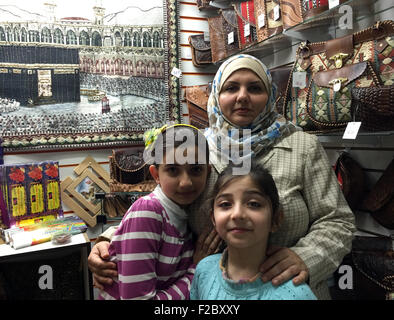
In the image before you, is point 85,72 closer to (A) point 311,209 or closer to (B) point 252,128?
(B) point 252,128

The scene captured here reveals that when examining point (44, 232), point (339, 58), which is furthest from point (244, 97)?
point (44, 232)

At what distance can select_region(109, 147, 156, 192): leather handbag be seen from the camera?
250 cm

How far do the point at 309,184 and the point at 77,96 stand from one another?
2319mm

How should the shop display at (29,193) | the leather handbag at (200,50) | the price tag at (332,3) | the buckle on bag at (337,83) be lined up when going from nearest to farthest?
the buckle on bag at (337,83) < the price tag at (332,3) < the shop display at (29,193) < the leather handbag at (200,50)

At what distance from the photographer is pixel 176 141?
107 centimetres

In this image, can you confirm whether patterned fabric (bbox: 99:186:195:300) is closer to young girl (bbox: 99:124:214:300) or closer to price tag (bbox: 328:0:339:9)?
young girl (bbox: 99:124:214:300)

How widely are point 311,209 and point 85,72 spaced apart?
94.6 inches

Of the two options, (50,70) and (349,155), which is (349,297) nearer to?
(349,155)

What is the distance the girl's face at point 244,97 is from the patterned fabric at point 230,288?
504mm

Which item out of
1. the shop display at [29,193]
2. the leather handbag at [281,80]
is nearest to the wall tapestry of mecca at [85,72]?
the shop display at [29,193]

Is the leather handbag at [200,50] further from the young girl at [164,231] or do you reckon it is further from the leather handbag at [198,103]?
the young girl at [164,231]

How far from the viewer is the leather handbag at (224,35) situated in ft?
8.46

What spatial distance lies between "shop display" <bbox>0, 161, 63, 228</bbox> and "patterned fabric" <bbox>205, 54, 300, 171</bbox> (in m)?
1.51
